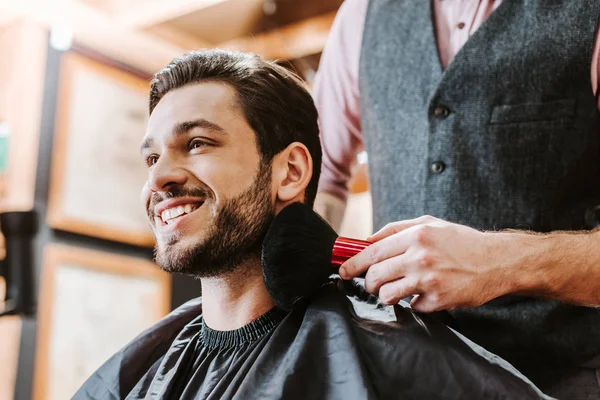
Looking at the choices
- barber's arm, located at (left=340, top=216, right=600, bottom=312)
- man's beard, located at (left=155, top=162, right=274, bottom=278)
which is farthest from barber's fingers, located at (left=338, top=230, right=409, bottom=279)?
man's beard, located at (left=155, top=162, right=274, bottom=278)

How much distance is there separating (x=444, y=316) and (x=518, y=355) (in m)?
0.17

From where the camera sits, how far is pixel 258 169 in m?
1.52

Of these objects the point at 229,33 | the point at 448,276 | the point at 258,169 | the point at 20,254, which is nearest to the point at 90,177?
the point at 229,33

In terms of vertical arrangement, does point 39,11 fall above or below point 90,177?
above

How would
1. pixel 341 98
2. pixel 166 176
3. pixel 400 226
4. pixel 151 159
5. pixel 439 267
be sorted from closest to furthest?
pixel 439 267, pixel 400 226, pixel 166 176, pixel 151 159, pixel 341 98

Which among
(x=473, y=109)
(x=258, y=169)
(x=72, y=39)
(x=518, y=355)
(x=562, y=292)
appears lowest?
(x=518, y=355)

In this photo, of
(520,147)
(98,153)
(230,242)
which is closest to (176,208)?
(230,242)

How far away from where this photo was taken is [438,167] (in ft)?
5.06

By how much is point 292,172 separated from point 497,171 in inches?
Answer: 17.9

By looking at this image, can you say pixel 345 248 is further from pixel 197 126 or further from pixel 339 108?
pixel 339 108

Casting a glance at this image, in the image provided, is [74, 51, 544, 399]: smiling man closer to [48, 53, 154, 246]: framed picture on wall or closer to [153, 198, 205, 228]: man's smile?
[153, 198, 205, 228]: man's smile

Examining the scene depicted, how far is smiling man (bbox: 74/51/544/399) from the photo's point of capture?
1187 mm

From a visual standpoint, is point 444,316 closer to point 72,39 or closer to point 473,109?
point 473,109

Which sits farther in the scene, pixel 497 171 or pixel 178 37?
pixel 178 37
